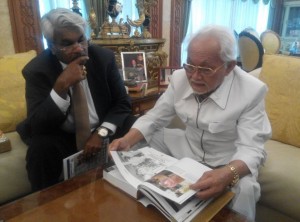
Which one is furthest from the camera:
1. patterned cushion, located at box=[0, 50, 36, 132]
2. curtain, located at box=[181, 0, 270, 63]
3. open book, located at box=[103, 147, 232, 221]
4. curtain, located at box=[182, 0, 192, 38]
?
curtain, located at box=[181, 0, 270, 63]

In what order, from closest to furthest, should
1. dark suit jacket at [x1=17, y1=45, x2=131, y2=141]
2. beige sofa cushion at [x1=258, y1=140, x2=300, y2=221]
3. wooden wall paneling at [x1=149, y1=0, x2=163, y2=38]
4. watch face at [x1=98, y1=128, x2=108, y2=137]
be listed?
beige sofa cushion at [x1=258, y1=140, x2=300, y2=221]
dark suit jacket at [x1=17, y1=45, x2=131, y2=141]
watch face at [x1=98, y1=128, x2=108, y2=137]
wooden wall paneling at [x1=149, y1=0, x2=163, y2=38]

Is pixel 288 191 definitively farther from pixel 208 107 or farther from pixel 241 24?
pixel 241 24

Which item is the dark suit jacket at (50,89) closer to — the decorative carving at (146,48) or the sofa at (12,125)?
the sofa at (12,125)

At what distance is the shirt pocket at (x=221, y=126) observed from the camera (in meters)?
1.12

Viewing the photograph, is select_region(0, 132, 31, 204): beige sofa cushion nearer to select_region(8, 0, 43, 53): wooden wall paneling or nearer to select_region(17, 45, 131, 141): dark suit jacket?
select_region(17, 45, 131, 141): dark suit jacket

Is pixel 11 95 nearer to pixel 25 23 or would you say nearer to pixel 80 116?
pixel 80 116

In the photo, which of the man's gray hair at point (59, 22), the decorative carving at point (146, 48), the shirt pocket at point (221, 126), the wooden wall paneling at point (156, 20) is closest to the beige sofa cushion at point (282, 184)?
the shirt pocket at point (221, 126)

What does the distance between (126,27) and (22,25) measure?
2.90 ft

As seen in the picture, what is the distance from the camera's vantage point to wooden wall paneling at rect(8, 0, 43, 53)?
2.18m

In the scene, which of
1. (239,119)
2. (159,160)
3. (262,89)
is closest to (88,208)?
(159,160)

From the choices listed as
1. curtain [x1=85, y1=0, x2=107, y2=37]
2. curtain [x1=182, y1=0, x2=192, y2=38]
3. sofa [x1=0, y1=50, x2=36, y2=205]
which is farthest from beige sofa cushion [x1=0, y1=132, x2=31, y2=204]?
curtain [x1=182, y1=0, x2=192, y2=38]

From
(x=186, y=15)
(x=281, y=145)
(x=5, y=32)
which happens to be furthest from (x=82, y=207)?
(x=186, y=15)

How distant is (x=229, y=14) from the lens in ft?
15.5

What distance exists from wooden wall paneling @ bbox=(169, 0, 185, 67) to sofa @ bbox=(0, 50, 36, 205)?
2266mm
